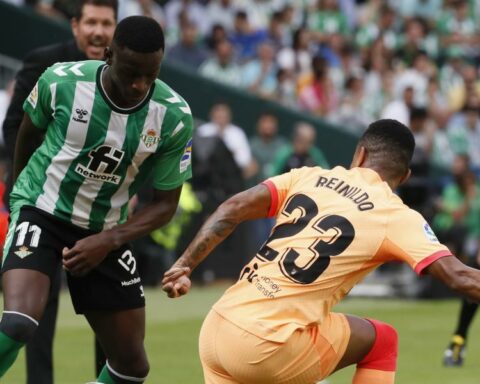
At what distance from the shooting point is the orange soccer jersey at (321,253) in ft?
19.8

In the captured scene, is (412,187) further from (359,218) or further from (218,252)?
(359,218)

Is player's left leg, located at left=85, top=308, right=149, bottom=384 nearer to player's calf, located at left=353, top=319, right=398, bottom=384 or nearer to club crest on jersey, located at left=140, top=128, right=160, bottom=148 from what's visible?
club crest on jersey, located at left=140, top=128, right=160, bottom=148

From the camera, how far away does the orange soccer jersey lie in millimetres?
6027

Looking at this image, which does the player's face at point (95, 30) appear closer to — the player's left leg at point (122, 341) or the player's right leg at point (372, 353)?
the player's left leg at point (122, 341)

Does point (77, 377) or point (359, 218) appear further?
point (77, 377)

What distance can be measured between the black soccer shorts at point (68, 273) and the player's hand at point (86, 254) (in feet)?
0.42

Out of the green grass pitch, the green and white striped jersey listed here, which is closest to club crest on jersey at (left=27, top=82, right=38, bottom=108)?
the green and white striped jersey

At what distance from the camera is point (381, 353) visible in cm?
638

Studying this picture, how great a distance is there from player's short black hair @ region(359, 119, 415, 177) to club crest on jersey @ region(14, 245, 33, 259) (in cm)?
183

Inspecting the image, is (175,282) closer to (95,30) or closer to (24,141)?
(24,141)

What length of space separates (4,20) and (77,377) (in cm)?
867

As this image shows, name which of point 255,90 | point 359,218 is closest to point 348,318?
point 359,218

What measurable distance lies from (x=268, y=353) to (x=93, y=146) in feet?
5.03

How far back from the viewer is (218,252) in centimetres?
1748
